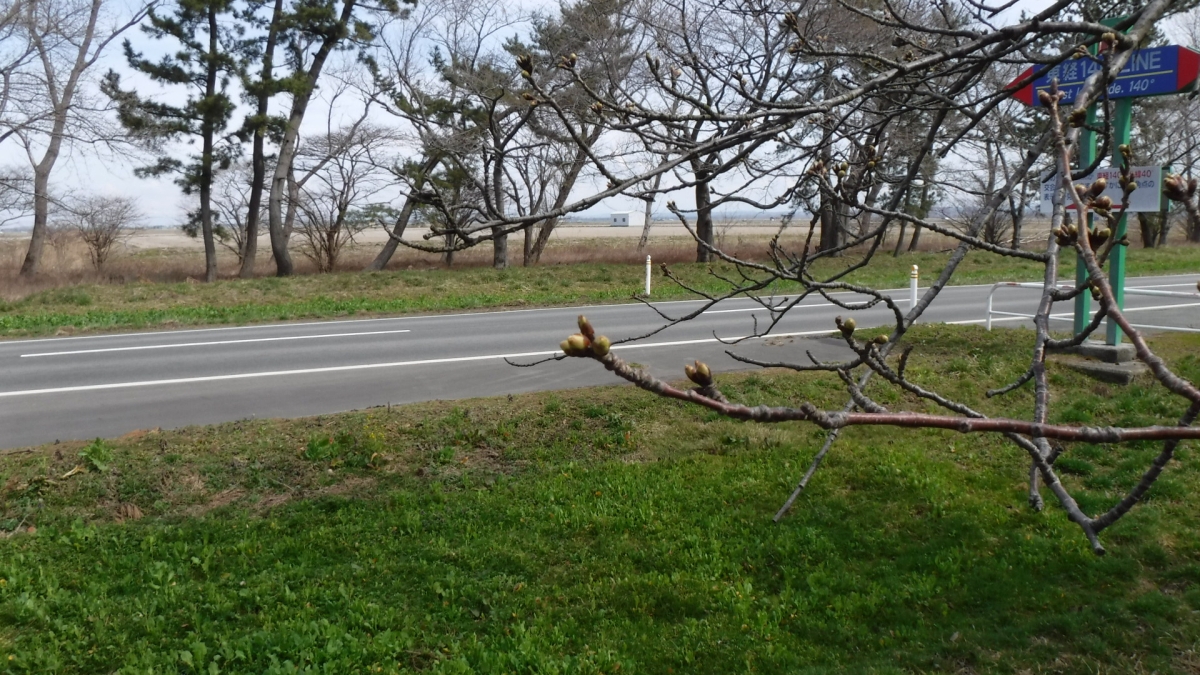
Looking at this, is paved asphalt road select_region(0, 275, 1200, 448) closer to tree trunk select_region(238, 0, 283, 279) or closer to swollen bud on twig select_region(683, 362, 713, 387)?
swollen bud on twig select_region(683, 362, 713, 387)

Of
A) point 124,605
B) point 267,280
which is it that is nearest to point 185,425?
point 124,605

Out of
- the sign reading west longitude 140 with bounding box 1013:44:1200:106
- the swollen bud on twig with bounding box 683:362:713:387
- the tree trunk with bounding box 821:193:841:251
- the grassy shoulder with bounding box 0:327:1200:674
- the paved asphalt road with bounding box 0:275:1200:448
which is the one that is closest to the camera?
the swollen bud on twig with bounding box 683:362:713:387

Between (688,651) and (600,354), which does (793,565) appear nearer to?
(688,651)

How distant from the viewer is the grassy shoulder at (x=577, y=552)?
156 inches

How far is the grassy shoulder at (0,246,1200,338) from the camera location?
15328 mm

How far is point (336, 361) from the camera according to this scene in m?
10.6

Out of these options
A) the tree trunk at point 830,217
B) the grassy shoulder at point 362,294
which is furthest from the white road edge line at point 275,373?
the grassy shoulder at point 362,294

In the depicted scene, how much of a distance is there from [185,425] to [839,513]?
17.9ft

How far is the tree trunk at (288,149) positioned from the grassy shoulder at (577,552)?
17947 millimetres

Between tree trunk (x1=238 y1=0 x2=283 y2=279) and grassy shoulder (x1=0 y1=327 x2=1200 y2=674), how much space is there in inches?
689

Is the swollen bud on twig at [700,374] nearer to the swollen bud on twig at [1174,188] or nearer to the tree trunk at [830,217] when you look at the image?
the swollen bud on twig at [1174,188]

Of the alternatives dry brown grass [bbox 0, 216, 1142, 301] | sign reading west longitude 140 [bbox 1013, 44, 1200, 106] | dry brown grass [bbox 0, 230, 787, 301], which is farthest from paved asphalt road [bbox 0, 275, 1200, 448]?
dry brown grass [bbox 0, 230, 787, 301]

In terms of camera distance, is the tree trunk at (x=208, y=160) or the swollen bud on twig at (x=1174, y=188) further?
the tree trunk at (x=208, y=160)

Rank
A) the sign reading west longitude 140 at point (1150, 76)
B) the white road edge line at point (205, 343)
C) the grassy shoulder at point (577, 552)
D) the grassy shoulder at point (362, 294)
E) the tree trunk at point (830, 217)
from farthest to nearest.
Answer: the grassy shoulder at point (362, 294) → the white road edge line at point (205, 343) → the sign reading west longitude 140 at point (1150, 76) → the grassy shoulder at point (577, 552) → the tree trunk at point (830, 217)
